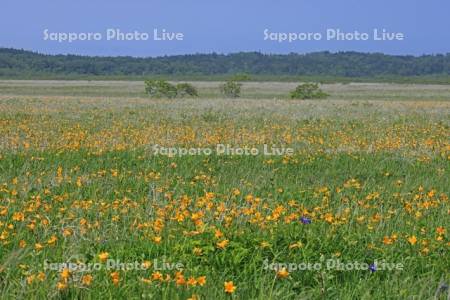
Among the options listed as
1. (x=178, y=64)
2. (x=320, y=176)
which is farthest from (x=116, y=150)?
(x=178, y=64)

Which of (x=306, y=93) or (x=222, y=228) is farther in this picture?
(x=306, y=93)

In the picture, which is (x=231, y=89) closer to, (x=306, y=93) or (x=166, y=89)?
(x=306, y=93)

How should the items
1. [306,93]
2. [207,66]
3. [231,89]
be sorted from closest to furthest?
[306,93]
[231,89]
[207,66]

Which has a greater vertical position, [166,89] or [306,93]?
[166,89]

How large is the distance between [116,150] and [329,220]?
639cm

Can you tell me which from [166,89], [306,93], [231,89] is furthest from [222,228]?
[231,89]

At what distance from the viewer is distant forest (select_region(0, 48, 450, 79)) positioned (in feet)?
580

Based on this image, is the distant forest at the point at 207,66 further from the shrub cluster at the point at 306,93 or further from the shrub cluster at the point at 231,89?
the shrub cluster at the point at 306,93

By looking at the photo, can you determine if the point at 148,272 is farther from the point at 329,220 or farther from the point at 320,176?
the point at 320,176

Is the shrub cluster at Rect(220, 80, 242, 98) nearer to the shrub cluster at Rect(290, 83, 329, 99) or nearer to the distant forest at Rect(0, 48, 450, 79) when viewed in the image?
the shrub cluster at Rect(290, 83, 329, 99)

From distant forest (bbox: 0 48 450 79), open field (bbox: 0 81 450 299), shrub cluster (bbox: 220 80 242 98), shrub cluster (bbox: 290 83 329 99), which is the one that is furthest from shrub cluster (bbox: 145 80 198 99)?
distant forest (bbox: 0 48 450 79)

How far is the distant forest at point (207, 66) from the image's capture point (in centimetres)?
17675

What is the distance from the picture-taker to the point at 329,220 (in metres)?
5.45

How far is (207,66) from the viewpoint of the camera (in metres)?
191
